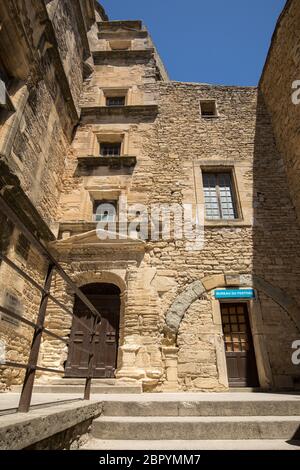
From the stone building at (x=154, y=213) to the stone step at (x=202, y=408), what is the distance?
2.86 meters

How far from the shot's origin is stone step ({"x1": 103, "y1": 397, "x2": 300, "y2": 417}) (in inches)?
113

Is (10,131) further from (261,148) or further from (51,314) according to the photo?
(261,148)

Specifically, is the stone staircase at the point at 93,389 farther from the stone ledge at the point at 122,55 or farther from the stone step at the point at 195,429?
the stone ledge at the point at 122,55

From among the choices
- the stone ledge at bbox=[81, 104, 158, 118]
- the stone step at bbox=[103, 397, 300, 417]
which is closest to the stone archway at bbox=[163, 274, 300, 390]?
the stone step at bbox=[103, 397, 300, 417]

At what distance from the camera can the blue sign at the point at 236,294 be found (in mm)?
6477

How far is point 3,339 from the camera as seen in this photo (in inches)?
195

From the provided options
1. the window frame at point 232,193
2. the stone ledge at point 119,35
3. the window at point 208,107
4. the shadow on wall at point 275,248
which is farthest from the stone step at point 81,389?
the stone ledge at point 119,35

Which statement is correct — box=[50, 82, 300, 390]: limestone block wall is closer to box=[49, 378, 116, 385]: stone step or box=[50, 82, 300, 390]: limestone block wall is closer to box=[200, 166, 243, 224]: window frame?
box=[200, 166, 243, 224]: window frame

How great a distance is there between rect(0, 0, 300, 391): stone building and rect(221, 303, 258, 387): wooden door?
23mm

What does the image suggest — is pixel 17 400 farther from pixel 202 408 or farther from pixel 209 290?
pixel 209 290

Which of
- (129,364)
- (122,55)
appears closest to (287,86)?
(122,55)

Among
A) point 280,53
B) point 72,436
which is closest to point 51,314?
point 72,436

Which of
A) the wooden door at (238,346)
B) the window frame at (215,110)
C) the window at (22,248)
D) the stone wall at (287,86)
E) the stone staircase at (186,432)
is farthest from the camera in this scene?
the window frame at (215,110)

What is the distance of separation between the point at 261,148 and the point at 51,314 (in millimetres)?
7942
